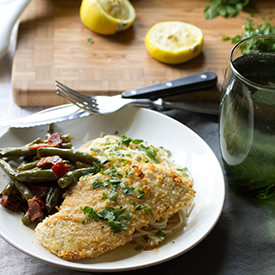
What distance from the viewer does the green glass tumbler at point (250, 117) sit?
11.8ft

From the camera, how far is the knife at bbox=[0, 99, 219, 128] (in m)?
4.23

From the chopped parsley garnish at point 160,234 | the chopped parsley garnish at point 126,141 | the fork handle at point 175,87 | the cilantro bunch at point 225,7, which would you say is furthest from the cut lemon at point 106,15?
the chopped parsley garnish at point 160,234

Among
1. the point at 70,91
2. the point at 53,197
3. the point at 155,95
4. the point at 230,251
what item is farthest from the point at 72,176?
the point at 155,95

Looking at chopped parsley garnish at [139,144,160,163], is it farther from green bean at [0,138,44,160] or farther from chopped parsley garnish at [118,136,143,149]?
green bean at [0,138,44,160]

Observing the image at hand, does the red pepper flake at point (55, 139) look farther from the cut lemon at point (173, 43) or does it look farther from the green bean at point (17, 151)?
the cut lemon at point (173, 43)

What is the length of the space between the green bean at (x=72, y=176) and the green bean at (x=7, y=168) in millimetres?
408

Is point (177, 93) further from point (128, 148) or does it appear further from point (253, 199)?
point (253, 199)

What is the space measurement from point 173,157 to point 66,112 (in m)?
1.16

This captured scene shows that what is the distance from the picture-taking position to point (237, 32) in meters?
6.24

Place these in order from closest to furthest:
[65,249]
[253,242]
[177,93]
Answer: [65,249], [253,242], [177,93]

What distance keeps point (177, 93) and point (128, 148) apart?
3.81 feet

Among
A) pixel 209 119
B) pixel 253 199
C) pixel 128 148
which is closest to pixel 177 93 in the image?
pixel 209 119

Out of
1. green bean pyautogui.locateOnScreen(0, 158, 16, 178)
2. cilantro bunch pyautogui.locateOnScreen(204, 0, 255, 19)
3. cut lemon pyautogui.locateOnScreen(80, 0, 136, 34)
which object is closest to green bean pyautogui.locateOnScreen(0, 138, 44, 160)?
green bean pyautogui.locateOnScreen(0, 158, 16, 178)

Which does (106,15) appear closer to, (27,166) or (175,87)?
(175,87)
